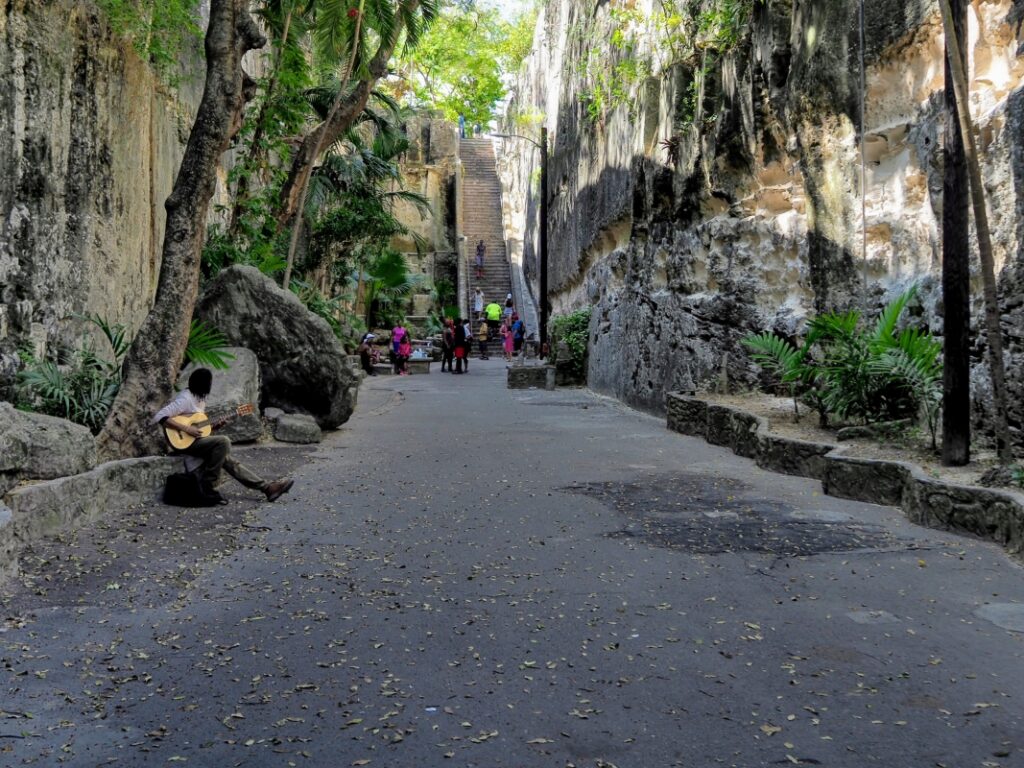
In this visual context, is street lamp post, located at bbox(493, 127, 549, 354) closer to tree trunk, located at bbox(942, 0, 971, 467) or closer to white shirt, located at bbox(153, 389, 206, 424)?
white shirt, located at bbox(153, 389, 206, 424)

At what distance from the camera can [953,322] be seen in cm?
723

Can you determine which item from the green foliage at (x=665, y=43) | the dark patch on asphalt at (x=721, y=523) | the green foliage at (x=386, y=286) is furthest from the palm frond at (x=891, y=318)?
the green foliage at (x=386, y=286)

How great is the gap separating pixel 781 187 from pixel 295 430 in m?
6.89

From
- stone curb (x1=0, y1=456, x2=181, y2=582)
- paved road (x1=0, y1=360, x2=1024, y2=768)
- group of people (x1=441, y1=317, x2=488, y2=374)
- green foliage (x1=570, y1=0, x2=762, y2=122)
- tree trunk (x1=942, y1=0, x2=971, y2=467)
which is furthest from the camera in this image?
group of people (x1=441, y1=317, x2=488, y2=374)

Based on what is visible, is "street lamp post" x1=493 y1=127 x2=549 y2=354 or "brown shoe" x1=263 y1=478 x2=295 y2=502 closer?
"brown shoe" x1=263 y1=478 x2=295 y2=502

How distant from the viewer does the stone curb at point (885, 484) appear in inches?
236

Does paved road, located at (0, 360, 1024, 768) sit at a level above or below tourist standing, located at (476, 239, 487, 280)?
below

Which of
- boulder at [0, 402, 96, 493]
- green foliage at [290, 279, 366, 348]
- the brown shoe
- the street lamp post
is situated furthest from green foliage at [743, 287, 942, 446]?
the street lamp post

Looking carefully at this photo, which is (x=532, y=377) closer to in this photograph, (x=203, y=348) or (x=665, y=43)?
(x=665, y=43)

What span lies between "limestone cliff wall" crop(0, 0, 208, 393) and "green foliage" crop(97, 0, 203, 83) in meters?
0.13

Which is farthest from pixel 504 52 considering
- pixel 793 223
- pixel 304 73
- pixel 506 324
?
pixel 793 223

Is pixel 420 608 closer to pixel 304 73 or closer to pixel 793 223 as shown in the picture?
pixel 793 223

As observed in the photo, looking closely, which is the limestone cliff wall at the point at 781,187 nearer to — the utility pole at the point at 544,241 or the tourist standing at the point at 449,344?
the utility pole at the point at 544,241

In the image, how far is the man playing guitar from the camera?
7.43m
